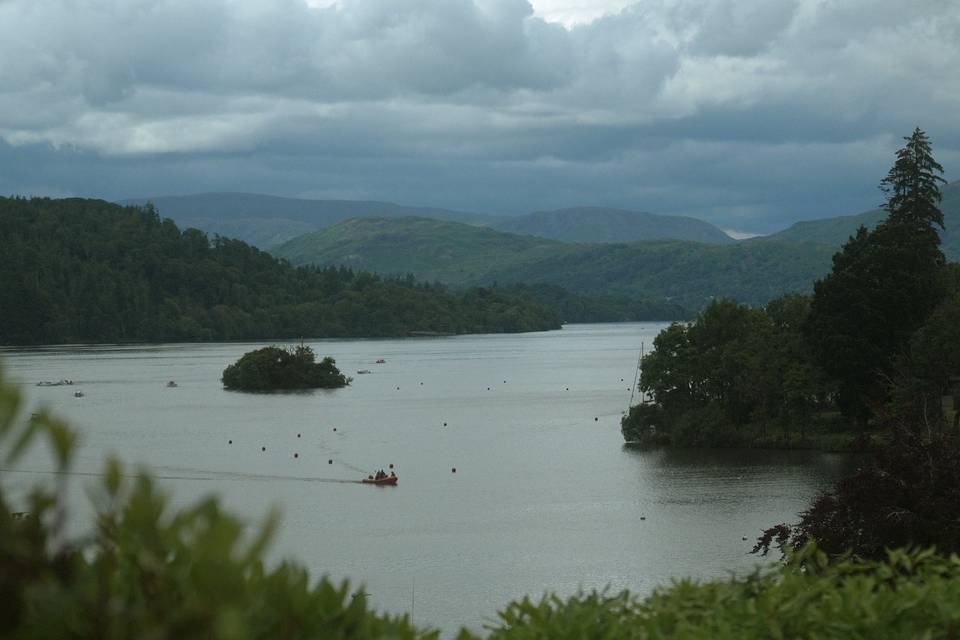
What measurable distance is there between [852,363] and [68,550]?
228 ft

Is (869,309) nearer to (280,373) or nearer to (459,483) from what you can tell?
(459,483)

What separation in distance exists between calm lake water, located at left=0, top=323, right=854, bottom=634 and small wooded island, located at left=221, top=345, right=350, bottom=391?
7106mm

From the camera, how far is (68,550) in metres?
5.32

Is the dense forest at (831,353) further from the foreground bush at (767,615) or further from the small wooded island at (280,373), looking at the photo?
the small wooded island at (280,373)

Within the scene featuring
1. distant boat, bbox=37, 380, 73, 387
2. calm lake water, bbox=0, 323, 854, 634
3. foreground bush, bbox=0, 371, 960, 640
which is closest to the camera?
foreground bush, bbox=0, 371, 960, 640

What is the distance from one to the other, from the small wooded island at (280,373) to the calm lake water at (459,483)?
7106 mm

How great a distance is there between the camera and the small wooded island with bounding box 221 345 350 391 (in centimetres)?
13838

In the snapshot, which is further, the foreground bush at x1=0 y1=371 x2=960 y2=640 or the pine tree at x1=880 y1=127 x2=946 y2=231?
the pine tree at x1=880 y1=127 x2=946 y2=231

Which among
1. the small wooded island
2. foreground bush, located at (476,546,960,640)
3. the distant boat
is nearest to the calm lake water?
the distant boat

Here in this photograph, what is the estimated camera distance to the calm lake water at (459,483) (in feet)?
→ 144

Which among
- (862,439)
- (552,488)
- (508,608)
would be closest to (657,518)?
(552,488)

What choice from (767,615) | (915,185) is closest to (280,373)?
(915,185)

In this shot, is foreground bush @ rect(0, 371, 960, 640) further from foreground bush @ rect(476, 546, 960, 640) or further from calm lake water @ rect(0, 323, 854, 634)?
calm lake water @ rect(0, 323, 854, 634)

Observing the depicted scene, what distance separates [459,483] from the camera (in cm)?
6725
